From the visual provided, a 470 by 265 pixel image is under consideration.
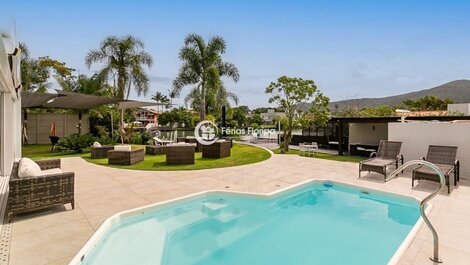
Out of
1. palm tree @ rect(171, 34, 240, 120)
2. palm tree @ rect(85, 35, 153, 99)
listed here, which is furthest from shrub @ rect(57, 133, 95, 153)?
palm tree @ rect(171, 34, 240, 120)

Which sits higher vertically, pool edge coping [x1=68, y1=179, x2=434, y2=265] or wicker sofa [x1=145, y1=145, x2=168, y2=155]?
wicker sofa [x1=145, y1=145, x2=168, y2=155]

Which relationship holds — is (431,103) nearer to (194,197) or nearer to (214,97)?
(214,97)

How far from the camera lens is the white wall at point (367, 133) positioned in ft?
52.9

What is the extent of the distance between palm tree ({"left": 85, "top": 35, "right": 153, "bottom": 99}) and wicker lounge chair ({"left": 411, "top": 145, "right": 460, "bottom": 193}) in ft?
59.6

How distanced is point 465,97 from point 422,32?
65.5m

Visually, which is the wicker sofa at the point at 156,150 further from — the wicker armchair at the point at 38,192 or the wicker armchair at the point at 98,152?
the wicker armchair at the point at 38,192

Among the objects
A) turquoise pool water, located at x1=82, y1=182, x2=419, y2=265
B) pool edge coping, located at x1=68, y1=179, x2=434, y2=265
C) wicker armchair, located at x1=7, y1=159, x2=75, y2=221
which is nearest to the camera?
pool edge coping, located at x1=68, y1=179, x2=434, y2=265

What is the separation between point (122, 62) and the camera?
1958 centimetres

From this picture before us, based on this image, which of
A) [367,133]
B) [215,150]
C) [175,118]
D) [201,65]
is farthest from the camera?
[175,118]

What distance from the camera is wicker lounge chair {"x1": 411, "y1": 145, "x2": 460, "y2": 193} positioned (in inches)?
279

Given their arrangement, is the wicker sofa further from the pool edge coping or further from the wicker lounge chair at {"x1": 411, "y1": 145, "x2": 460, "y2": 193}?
the wicker lounge chair at {"x1": 411, "y1": 145, "x2": 460, "y2": 193}

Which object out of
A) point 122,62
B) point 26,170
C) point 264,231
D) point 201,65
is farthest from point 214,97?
point 26,170

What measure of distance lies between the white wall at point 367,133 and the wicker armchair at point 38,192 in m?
16.0

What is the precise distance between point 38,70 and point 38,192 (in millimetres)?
23462
